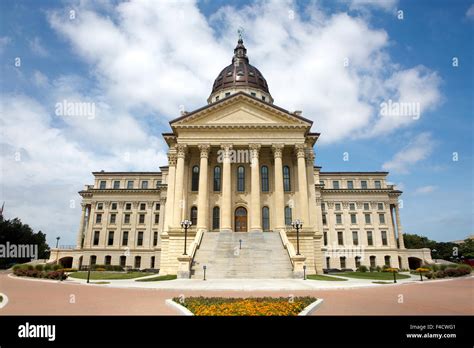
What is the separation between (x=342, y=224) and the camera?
68625 millimetres

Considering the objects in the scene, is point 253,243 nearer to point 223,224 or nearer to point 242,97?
point 223,224

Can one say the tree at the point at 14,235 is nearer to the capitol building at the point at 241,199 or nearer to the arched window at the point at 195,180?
the capitol building at the point at 241,199

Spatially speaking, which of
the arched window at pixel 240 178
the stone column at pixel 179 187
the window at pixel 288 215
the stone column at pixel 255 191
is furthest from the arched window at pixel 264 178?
the stone column at pixel 179 187

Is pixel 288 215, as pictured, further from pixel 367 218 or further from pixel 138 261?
pixel 138 261

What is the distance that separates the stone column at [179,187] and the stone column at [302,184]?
14.2m

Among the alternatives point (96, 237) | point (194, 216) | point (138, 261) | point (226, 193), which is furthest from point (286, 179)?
point (96, 237)

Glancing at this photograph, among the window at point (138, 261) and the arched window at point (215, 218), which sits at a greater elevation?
the arched window at point (215, 218)

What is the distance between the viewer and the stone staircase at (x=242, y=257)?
2780 cm

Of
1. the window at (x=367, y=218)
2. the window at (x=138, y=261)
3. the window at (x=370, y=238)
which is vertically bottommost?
the window at (x=138, y=261)

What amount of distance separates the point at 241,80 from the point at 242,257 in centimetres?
3744

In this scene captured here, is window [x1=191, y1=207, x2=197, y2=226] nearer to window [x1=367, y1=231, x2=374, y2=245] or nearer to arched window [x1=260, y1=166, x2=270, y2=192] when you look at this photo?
arched window [x1=260, y1=166, x2=270, y2=192]
